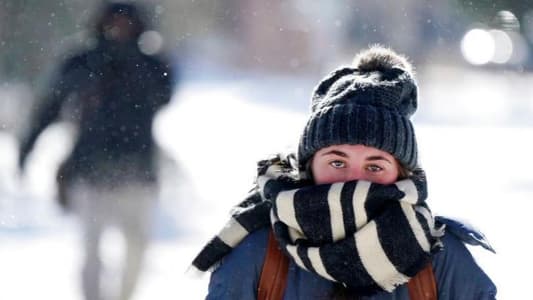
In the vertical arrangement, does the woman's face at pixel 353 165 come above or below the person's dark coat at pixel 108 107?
below

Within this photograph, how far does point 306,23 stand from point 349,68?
65.5 feet

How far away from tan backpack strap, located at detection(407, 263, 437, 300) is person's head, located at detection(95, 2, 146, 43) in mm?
3822

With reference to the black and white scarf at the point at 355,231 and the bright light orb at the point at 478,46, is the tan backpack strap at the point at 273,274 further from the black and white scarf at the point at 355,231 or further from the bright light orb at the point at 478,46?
the bright light orb at the point at 478,46

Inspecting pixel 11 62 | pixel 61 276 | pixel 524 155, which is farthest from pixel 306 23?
pixel 61 276

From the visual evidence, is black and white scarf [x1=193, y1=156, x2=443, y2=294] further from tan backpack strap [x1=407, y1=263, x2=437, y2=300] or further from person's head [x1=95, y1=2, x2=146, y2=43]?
person's head [x1=95, y1=2, x2=146, y2=43]

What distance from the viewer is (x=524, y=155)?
11.7m

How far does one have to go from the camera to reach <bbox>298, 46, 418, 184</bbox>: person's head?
2.35 metres

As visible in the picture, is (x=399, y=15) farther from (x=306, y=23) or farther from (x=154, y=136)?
(x=154, y=136)

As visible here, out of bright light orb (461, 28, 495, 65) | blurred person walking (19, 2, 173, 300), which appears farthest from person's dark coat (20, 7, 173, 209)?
bright light orb (461, 28, 495, 65)

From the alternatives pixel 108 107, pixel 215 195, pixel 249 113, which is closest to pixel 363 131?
pixel 108 107

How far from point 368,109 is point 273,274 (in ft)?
1.34

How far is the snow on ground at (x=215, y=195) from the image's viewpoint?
20.9 feet

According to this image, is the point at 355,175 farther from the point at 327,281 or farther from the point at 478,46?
the point at 478,46

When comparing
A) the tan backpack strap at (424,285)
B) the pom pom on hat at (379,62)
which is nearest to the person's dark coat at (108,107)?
the pom pom on hat at (379,62)
